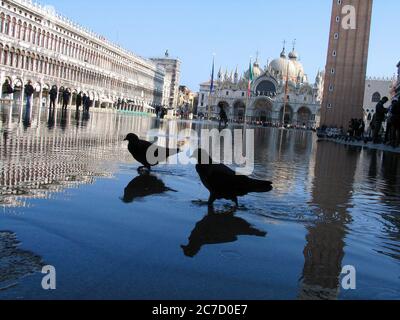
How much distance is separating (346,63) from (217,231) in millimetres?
66237

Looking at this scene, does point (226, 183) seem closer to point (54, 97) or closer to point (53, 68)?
point (54, 97)

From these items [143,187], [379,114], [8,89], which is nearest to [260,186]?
[143,187]

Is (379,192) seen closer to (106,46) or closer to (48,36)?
(48,36)

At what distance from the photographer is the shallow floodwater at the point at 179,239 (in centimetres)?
300

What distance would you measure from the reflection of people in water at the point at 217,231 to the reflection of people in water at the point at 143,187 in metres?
1.07

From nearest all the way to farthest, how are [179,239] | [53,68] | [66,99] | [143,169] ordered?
1. [179,239]
2. [143,169]
3. [66,99]
4. [53,68]

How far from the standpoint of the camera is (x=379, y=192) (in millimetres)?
7988

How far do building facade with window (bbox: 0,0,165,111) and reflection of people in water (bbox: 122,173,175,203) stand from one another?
44.8m

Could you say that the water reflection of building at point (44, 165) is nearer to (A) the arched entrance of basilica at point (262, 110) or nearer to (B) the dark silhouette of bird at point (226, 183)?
(B) the dark silhouette of bird at point (226, 183)

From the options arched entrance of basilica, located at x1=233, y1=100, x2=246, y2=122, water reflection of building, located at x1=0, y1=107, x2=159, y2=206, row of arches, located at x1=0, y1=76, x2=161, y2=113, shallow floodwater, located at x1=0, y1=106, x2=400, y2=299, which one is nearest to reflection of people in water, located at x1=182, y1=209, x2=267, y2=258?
shallow floodwater, located at x1=0, y1=106, x2=400, y2=299

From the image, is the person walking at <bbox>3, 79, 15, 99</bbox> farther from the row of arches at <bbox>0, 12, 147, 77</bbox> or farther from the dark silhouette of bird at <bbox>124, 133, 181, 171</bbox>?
the dark silhouette of bird at <bbox>124, 133, 181, 171</bbox>

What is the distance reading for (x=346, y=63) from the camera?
6669 centimetres

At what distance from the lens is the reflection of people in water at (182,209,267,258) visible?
13.0 feet
